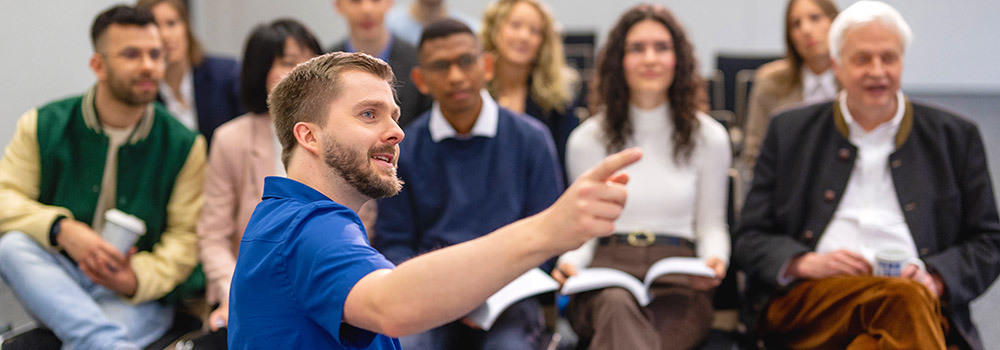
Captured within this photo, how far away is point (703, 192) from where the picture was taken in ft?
8.74

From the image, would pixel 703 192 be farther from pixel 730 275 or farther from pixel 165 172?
pixel 165 172

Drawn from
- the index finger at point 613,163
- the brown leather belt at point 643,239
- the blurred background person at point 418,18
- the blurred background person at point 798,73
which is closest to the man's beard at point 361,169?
the index finger at point 613,163

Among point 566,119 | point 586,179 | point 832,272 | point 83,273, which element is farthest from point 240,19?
point 586,179

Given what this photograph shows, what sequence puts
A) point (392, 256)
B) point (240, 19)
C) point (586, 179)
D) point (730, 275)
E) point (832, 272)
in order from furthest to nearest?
point (240, 19)
point (730, 275)
point (392, 256)
point (832, 272)
point (586, 179)

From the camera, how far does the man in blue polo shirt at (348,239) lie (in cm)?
89

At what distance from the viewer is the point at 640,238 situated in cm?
260

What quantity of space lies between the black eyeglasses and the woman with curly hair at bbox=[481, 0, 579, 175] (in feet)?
3.04

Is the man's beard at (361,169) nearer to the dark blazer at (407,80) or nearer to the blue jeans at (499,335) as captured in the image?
the blue jeans at (499,335)

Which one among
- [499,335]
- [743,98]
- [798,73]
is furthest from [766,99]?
[499,335]

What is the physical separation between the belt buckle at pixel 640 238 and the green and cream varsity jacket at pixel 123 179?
50.2 inches

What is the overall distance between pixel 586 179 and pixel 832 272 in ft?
5.00

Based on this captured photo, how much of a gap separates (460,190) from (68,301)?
104 cm

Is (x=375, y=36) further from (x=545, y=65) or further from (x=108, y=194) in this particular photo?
(x=108, y=194)

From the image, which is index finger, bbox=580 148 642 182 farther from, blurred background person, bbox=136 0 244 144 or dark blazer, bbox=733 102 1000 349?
blurred background person, bbox=136 0 244 144
